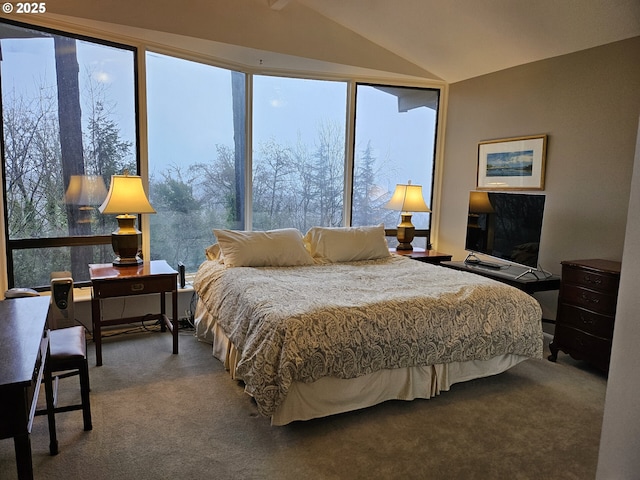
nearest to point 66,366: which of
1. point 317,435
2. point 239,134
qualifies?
point 317,435

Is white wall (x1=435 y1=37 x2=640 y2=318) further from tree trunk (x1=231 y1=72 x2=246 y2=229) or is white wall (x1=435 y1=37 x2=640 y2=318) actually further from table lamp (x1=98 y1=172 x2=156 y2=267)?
table lamp (x1=98 y1=172 x2=156 y2=267)

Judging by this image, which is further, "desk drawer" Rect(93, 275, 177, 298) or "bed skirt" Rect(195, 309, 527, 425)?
"desk drawer" Rect(93, 275, 177, 298)

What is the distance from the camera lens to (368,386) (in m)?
2.50

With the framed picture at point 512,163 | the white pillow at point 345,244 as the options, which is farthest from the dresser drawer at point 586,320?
the white pillow at point 345,244

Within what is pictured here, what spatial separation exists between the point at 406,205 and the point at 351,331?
245 cm

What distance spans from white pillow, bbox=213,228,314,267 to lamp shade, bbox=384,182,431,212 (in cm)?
131

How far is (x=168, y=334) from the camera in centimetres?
376

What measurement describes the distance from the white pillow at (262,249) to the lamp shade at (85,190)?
104 centimetres

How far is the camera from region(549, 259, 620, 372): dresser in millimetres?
2971

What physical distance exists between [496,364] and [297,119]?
3.08 m

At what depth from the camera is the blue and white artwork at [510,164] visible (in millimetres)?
4026

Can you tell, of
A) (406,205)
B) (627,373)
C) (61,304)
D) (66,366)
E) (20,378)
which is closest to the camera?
(627,373)

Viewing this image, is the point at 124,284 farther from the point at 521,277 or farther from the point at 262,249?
the point at 521,277
